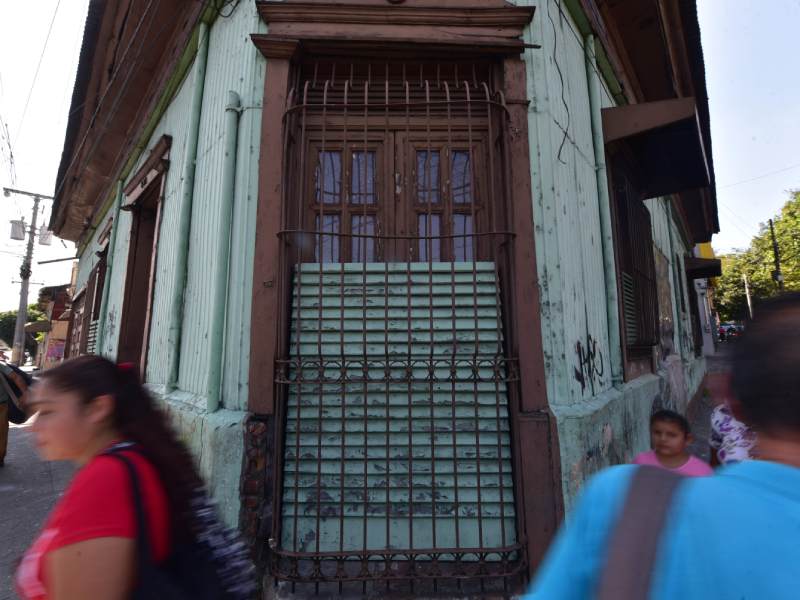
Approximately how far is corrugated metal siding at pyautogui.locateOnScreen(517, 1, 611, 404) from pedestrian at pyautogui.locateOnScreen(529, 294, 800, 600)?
7.40 ft

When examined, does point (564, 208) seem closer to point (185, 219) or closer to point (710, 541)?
point (185, 219)

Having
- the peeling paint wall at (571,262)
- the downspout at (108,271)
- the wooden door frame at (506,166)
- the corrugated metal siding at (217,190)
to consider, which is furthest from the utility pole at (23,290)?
the peeling paint wall at (571,262)

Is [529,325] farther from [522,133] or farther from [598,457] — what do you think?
[522,133]

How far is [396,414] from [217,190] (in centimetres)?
205

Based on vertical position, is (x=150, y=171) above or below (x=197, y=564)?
above

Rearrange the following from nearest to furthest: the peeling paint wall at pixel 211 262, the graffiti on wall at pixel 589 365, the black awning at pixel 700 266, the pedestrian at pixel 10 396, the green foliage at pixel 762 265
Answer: the peeling paint wall at pixel 211 262
the graffiti on wall at pixel 589 365
the pedestrian at pixel 10 396
the black awning at pixel 700 266
the green foliage at pixel 762 265

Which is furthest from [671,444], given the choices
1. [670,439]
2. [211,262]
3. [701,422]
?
[701,422]

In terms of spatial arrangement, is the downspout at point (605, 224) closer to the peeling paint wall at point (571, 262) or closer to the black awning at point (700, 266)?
the peeling paint wall at point (571, 262)

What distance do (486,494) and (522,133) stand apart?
7.79 ft

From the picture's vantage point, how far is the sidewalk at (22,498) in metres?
3.35

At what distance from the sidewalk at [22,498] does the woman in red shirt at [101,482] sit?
2.09m

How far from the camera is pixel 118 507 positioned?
3.31 feet

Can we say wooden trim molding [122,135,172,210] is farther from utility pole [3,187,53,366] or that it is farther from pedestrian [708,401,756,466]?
utility pole [3,187,53,366]

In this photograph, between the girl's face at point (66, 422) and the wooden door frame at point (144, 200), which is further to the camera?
the wooden door frame at point (144, 200)
